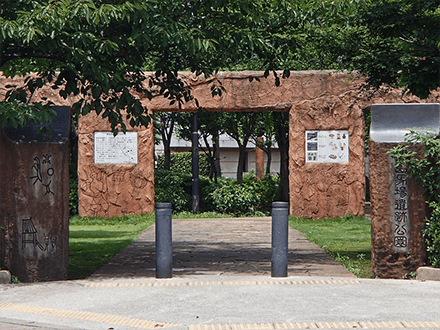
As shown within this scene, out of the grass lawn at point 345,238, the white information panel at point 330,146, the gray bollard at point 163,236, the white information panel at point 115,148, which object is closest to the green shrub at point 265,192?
the grass lawn at point 345,238

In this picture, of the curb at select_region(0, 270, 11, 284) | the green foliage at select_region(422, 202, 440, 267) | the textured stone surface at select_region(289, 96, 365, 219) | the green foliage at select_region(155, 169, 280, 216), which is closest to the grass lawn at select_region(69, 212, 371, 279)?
the textured stone surface at select_region(289, 96, 365, 219)

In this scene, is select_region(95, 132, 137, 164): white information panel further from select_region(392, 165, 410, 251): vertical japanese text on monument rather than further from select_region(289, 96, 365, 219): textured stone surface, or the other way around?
select_region(392, 165, 410, 251): vertical japanese text on monument

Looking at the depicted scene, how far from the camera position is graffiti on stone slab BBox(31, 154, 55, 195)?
7.49 meters

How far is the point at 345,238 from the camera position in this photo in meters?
12.4

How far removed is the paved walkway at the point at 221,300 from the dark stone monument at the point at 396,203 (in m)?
0.47

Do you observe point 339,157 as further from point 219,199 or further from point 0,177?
point 0,177

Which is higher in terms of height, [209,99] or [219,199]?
[209,99]

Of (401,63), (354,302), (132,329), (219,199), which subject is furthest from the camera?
(219,199)

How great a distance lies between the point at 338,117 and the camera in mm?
16797

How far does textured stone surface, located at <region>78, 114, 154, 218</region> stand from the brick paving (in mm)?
2804

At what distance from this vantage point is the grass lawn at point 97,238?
9180 millimetres

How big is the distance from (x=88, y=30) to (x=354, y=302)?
4.49 m

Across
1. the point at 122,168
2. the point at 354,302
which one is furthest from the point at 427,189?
the point at 122,168

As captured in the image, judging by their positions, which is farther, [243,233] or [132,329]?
[243,233]
